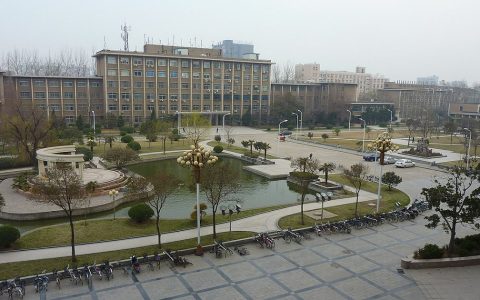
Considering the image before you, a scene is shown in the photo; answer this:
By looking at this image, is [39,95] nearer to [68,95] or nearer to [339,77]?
[68,95]

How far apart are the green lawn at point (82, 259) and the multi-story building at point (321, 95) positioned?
234ft

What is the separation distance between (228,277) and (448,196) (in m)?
9.15

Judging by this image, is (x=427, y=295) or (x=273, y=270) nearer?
(x=427, y=295)

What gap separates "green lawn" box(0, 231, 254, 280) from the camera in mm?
14750

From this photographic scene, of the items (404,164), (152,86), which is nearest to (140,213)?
(404,164)

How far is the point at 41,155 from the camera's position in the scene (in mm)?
27562

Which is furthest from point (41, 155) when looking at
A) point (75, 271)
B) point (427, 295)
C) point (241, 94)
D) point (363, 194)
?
point (241, 94)

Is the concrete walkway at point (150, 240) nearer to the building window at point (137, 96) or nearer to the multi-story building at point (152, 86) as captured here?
the multi-story building at point (152, 86)

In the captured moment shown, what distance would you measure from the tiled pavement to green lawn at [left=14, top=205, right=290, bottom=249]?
151 inches

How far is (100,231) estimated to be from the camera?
19.4 meters

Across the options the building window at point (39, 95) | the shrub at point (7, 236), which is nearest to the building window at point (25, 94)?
the building window at point (39, 95)

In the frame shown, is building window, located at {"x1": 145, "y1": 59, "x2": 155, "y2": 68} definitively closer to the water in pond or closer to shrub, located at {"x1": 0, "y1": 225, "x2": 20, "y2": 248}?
the water in pond

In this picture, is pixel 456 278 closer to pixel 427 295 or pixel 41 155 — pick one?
pixel 427 295

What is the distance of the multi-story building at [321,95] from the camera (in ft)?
292
